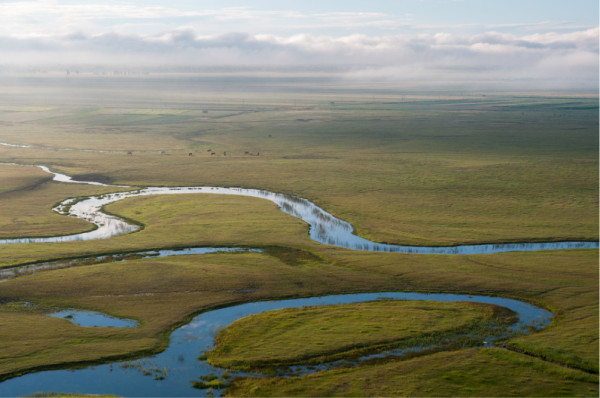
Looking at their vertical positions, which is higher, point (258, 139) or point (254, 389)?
point (258, 139)

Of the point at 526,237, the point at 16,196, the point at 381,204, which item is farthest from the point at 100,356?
the point at 16,196

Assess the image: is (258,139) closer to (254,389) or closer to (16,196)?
(16,196)

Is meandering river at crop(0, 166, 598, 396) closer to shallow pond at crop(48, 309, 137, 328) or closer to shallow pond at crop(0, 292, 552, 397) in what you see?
shallow pond at crop(0, 292, 552, 397)

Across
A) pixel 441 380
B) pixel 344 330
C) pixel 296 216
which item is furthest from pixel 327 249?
pixel 441 380

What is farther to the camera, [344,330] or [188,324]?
[188,324]

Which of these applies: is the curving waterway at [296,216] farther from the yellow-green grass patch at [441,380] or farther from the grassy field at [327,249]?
the yellow-green grass patch at [441,380]

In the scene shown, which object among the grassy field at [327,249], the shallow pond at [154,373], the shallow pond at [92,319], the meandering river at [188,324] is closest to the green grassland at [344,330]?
the shallow pond at [154,373]

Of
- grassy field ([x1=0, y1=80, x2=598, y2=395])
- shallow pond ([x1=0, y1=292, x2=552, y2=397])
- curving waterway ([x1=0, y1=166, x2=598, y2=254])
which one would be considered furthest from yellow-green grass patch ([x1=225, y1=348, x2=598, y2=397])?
curving waterway ([x1=0, y1=166, x2=598, y2=254])

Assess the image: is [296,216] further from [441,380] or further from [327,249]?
[441,380]
